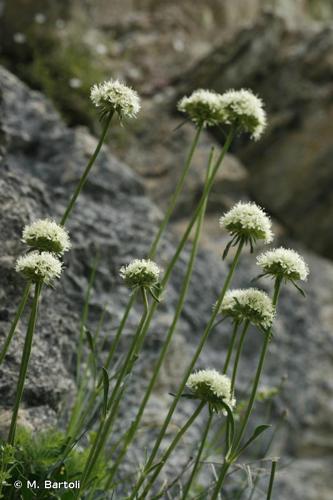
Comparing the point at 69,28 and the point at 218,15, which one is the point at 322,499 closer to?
the point at 69,28

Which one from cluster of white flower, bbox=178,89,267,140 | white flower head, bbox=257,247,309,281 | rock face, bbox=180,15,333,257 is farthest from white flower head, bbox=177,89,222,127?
rock face, bbox=180,15,333,257

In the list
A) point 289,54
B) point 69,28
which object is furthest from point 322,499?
point 69,28

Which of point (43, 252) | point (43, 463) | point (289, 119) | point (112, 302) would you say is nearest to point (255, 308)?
point (43, 252)

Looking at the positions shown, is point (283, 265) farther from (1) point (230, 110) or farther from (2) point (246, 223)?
(1) point (230, 110)

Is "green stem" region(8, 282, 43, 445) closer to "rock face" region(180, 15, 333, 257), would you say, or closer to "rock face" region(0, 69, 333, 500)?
"rock face" region(0, 69, 333, 500)

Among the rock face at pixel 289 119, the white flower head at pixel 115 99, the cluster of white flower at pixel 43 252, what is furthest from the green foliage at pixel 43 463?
the rock face at pixel 289 119
